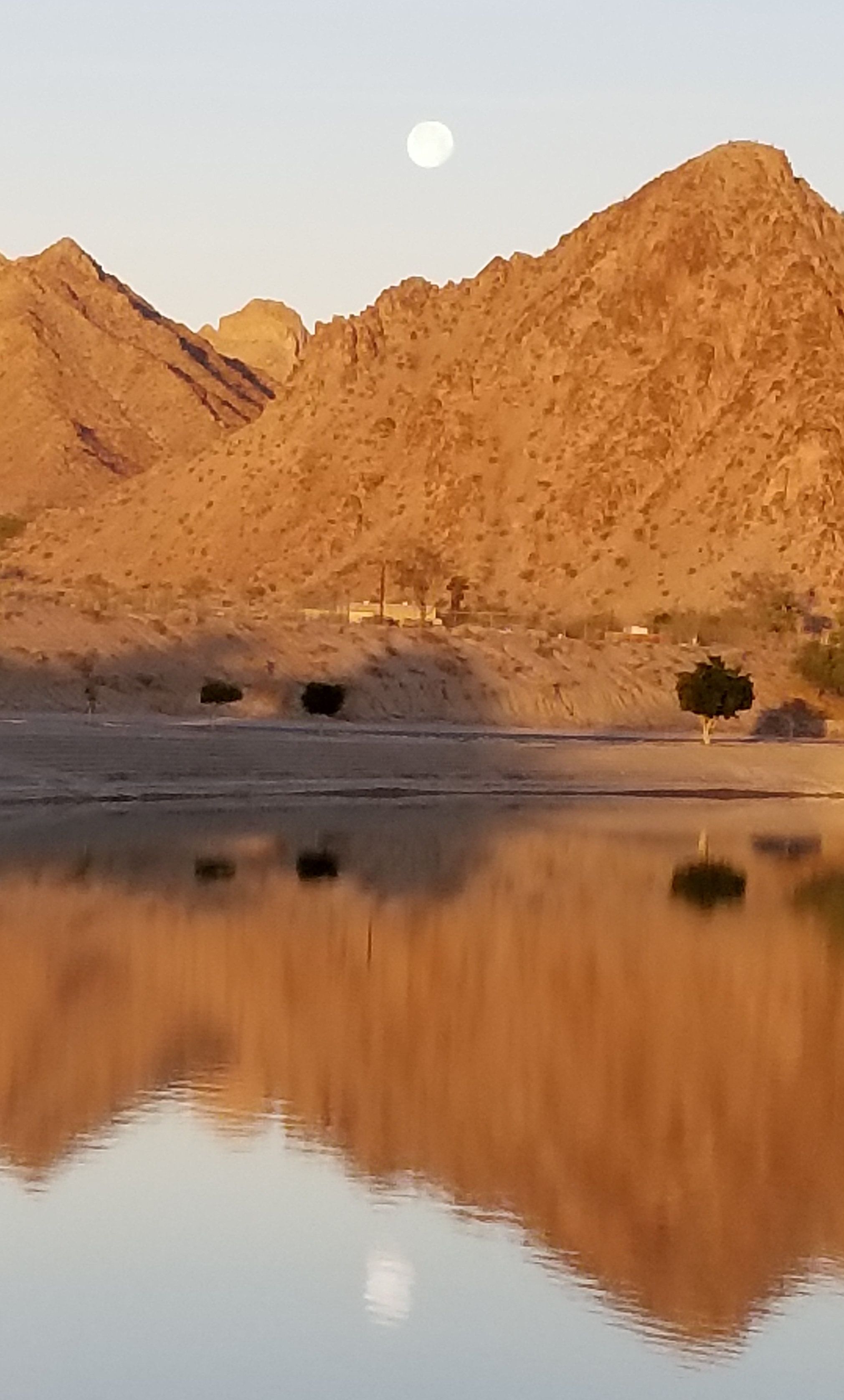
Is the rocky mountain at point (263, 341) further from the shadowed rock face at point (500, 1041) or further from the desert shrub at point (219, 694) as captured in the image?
the shadowed rock face at point (500, 1041)

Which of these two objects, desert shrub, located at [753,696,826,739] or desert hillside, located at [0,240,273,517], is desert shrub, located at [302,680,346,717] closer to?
desert shrub, located at [753,696,826,739]

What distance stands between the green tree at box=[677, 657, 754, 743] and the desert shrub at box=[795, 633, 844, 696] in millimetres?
10072

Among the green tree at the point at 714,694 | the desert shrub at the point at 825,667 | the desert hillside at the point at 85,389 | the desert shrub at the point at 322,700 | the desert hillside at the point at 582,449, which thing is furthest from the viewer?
the desert hillside at the point at 85,389

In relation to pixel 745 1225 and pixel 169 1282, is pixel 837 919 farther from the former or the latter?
pixel 169 1282

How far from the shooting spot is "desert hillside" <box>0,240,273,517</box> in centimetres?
13138

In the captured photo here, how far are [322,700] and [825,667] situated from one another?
768 inches

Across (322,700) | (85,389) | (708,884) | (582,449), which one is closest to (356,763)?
(322,700)

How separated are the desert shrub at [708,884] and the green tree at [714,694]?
24.8 m

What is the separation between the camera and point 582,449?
100m

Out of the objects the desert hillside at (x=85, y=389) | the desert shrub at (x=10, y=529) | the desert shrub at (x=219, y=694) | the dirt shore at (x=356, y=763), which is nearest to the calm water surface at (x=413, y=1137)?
the dirt shore at (x=356, y=763)

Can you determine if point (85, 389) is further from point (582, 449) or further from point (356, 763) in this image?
point (356, 763)

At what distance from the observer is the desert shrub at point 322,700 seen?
A: 61469mm

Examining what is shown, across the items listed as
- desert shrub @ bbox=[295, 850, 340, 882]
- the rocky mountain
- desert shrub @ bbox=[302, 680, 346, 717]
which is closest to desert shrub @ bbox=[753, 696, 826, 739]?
desert shrub @ bbox=[302, 680, 346, 717]

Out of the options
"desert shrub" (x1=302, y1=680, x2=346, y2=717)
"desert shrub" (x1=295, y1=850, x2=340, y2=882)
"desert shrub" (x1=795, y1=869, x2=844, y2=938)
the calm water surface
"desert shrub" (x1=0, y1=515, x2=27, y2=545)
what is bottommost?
the calm water surface
